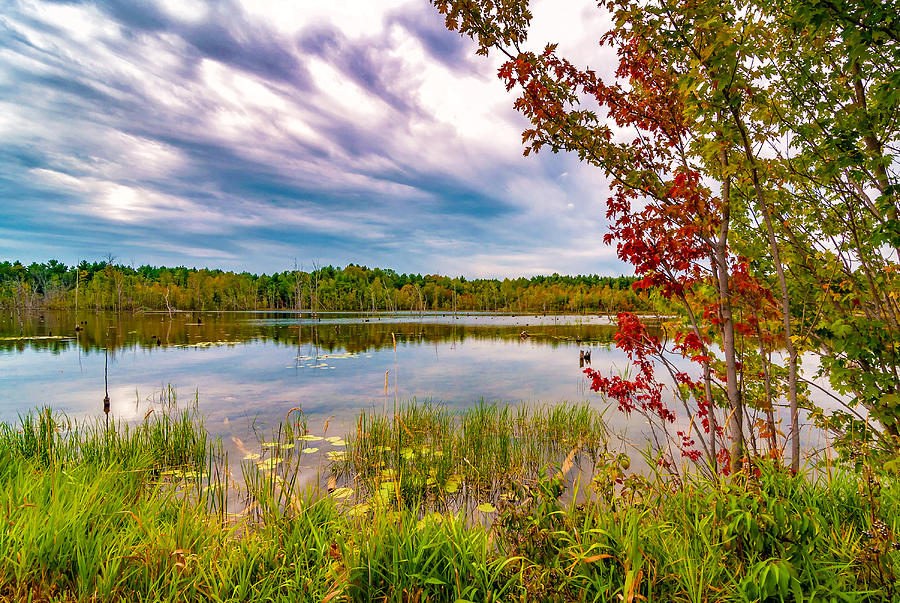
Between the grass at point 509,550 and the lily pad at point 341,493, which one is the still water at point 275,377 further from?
the grass at point 509,550

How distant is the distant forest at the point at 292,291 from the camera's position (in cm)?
10156

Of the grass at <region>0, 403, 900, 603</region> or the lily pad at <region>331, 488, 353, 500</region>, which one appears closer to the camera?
the grass at <region>0, 403, 900, 603</region>

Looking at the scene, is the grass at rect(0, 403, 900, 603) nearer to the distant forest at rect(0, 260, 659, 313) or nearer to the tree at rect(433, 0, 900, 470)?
the tree at rect(433, 0, 900, 470)

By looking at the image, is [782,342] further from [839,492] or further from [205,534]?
[205,534]

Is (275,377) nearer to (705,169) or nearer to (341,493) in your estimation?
(341,493)

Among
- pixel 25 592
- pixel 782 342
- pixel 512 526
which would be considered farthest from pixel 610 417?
pixel 25 592

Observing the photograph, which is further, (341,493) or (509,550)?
(341,493)

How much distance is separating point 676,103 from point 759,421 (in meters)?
3.66

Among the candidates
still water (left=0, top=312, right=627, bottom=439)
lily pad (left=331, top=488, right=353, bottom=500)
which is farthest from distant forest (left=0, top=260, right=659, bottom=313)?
lily pad (left=331, top=488, right=353, bottom=500)

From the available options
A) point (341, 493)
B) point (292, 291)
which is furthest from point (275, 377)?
point (292, 291)

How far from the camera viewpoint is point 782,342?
4977 mm

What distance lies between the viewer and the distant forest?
333 feet

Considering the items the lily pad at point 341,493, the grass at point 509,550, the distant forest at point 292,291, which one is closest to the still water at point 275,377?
the lily pad at point 341,493

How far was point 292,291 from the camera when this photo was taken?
421 ft
